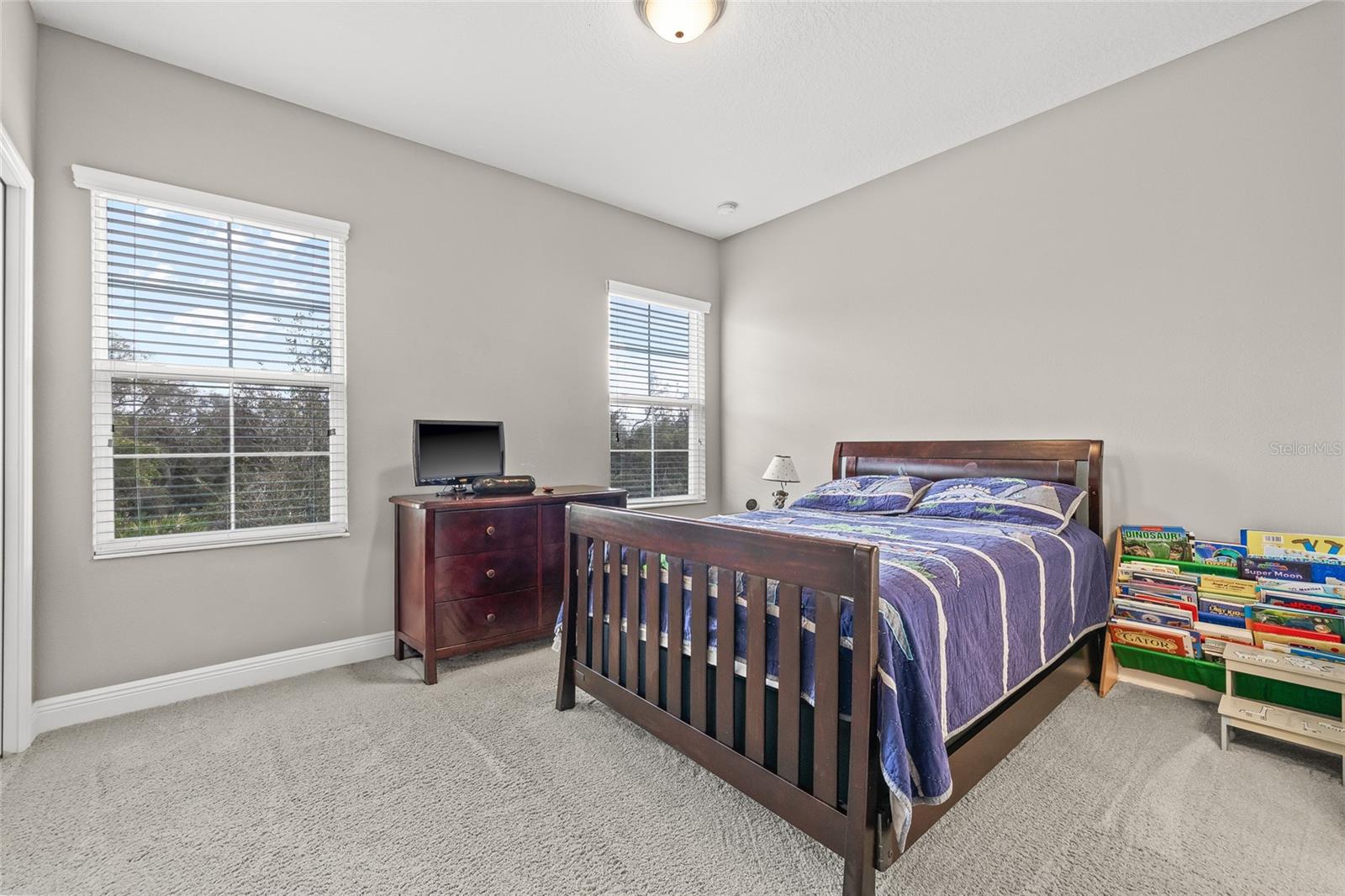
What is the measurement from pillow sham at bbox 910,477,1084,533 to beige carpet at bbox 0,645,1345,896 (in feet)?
2.58

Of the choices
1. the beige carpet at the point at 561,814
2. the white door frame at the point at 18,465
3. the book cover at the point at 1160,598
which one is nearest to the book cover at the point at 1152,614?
the book cover at the point at 1160,598

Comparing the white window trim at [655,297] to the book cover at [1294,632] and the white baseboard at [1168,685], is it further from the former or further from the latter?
the book cover at [1294,632]

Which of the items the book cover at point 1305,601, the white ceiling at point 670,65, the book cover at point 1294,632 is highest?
the white ceiling at point 670,65

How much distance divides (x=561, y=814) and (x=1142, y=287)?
10.5ft

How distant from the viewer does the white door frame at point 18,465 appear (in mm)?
2045

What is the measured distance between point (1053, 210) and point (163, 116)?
4.09 metres

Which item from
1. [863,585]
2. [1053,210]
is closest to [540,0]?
[863,585]

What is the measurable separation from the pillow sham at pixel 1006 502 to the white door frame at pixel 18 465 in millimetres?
3590

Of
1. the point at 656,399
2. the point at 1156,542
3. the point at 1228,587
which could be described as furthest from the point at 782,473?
the point at 1228,587

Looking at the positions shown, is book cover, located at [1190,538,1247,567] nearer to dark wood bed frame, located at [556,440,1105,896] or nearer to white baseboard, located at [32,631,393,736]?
dark wood bed frame, located at [556,440,1105,896]

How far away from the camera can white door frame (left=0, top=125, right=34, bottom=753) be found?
6.71ft

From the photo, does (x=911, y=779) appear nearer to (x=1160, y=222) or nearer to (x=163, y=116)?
(x=1160, y=222)

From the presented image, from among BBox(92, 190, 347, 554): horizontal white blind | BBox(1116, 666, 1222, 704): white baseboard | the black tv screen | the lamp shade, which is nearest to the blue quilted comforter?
BBox(1116, 666, 1222, 704): white baseboard

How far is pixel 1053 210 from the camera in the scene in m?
3.01
